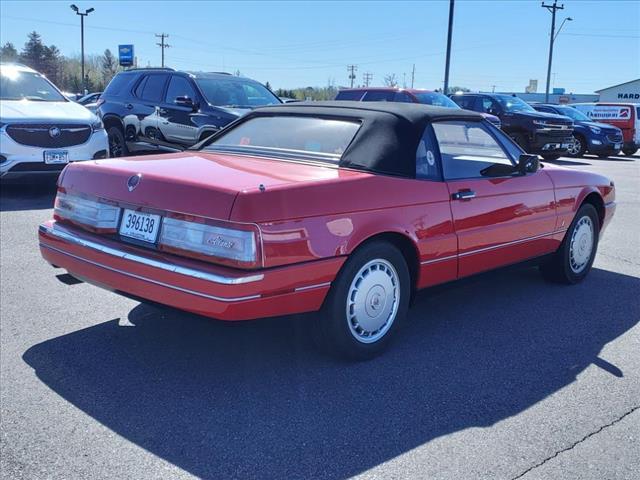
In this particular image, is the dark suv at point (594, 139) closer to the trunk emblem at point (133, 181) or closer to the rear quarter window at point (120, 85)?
the rear quarter window at point (120, 85)

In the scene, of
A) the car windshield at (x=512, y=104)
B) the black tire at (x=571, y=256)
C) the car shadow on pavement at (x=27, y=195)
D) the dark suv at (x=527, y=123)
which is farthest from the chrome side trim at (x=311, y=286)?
the car windshield at (x=512, y=104)

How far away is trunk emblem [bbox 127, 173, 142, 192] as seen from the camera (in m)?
3.50

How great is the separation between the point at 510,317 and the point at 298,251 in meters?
2.12

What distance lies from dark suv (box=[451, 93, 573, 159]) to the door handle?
1357 centimetres

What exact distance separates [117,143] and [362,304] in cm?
875

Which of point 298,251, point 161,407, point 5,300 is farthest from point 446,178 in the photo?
point 5,300

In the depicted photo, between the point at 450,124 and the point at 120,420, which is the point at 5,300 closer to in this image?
the point at 120,420

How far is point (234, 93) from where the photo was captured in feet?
33.8

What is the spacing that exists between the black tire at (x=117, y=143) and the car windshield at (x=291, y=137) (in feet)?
22.6

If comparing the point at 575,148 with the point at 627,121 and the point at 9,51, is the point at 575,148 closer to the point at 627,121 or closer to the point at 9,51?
the point at 627,121

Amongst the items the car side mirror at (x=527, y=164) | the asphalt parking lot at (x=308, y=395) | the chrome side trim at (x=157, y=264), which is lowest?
the asphalt parking lot at (x=308, y=395)

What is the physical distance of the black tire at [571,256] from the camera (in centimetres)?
546

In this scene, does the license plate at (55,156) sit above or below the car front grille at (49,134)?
below

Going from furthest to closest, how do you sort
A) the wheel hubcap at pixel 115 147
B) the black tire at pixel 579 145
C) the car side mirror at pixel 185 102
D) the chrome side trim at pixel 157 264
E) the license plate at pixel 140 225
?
the black tire at pixel 579 145
the wheel hubcap at pixel 115 147
the car side mirror at pixel 185 102
the license plate at pixel 140 225
the chrome side trim at pixel 157 264
